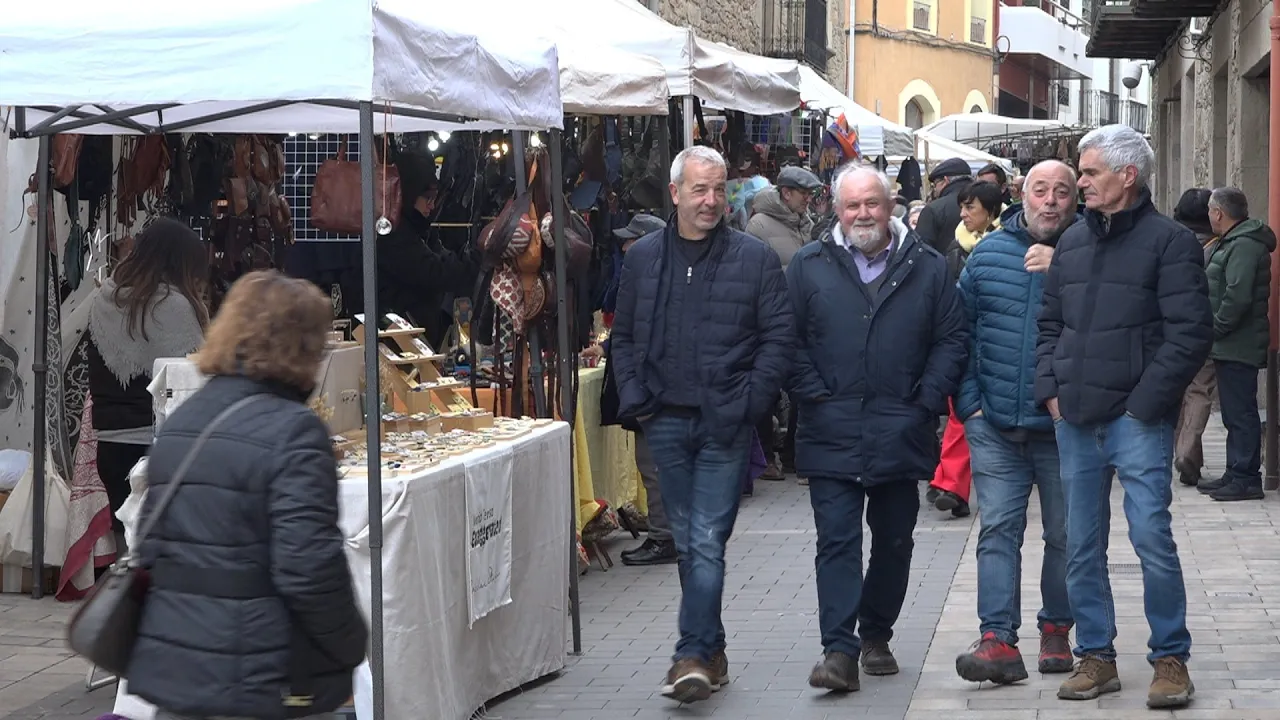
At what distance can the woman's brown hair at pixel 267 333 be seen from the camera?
3.80 m

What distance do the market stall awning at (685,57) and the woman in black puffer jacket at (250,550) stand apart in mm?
6646

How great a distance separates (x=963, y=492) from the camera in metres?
10.5

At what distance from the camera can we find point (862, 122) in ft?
60.8

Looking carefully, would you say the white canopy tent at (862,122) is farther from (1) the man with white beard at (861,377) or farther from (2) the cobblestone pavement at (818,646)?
(1) the man with white beard at (861,377)

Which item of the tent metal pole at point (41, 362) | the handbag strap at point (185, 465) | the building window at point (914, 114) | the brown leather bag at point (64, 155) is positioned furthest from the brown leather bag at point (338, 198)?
the building window at point (914, 114)

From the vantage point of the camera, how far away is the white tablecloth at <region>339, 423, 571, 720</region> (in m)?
5.58

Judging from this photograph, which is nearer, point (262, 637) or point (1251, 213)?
point (262, 637)

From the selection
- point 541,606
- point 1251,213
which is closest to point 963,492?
point 541,606

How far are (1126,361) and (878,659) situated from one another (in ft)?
4.93

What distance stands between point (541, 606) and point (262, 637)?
3.19 meters

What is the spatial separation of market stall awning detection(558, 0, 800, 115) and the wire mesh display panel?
4.87 feet

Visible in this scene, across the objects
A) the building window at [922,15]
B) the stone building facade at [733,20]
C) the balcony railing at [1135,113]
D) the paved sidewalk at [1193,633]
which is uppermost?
the building window at [922,15]

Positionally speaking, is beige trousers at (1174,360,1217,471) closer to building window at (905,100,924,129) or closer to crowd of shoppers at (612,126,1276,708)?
crowd of shoppers at (612,126,1276,708)

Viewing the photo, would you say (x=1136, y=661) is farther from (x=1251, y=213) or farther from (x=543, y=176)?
(x=1251, y=213)
